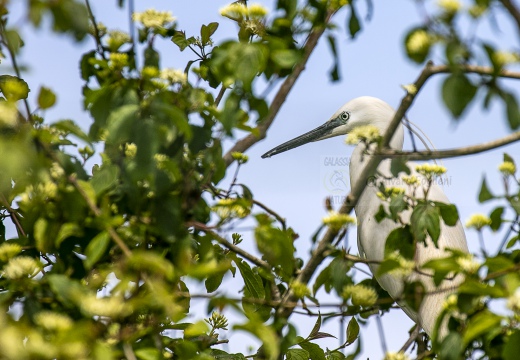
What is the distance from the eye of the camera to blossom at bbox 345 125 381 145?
1.64 meters

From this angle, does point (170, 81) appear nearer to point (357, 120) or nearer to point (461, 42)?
point (461, 42)

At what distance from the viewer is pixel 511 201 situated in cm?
164

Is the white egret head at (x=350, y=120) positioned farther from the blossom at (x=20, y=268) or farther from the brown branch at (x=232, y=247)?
the blossom at (x=20, y=268)

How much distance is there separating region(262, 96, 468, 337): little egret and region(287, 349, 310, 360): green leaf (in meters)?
1.01

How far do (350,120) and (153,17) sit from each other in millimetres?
2649

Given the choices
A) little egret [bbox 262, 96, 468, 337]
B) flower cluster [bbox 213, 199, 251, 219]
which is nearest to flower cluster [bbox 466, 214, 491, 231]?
flower cluster [bbox 213, 199, 251, 219]

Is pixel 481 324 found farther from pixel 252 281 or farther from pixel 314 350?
pixel 314 350

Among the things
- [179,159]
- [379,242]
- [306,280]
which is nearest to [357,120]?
[379,242]

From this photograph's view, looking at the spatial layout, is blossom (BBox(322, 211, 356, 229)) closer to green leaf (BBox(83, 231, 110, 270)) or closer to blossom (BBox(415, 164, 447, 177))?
blossom (BBox(415, 164, 447, 177))

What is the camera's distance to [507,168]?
164cm

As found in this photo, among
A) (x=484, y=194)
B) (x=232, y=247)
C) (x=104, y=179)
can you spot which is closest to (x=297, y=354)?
(x=232, y=247)

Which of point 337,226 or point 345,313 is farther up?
point 337,226

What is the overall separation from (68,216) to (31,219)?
125mm

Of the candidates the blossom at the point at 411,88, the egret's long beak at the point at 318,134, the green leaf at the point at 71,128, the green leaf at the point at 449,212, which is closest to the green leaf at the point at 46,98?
the green leaf at the point at 71,128
